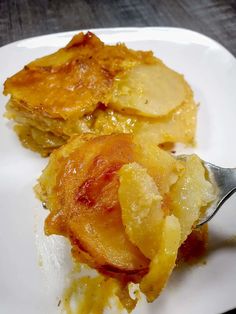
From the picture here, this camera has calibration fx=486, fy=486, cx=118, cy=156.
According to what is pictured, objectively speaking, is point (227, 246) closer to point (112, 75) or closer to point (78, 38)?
point (112, 75)

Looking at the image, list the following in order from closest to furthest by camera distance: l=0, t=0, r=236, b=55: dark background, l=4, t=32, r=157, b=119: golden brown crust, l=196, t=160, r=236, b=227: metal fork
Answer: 1. l=196, t=160, r=236, b=227: metal fork
2. l=4, t=32, r=157, b=119: golden brown crust
3. l=0, t=0, r=236, b=55: dark background

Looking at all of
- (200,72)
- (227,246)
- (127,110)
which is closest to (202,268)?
(227,246)

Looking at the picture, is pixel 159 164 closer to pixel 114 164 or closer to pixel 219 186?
pixel 114 164

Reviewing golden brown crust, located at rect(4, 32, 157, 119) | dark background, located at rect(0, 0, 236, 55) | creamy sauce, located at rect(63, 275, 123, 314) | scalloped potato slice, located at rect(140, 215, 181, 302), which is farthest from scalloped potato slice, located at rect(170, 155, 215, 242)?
dark background, located at rect(0, 0, 236, 55)

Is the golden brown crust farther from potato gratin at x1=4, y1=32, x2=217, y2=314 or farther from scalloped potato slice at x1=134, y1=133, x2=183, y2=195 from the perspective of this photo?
scalloped potato slice at x1=134, y1=133, x2=183, y2=195

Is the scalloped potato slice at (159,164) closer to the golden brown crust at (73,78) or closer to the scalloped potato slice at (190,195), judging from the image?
the scalloped potato slice at (190,195)
